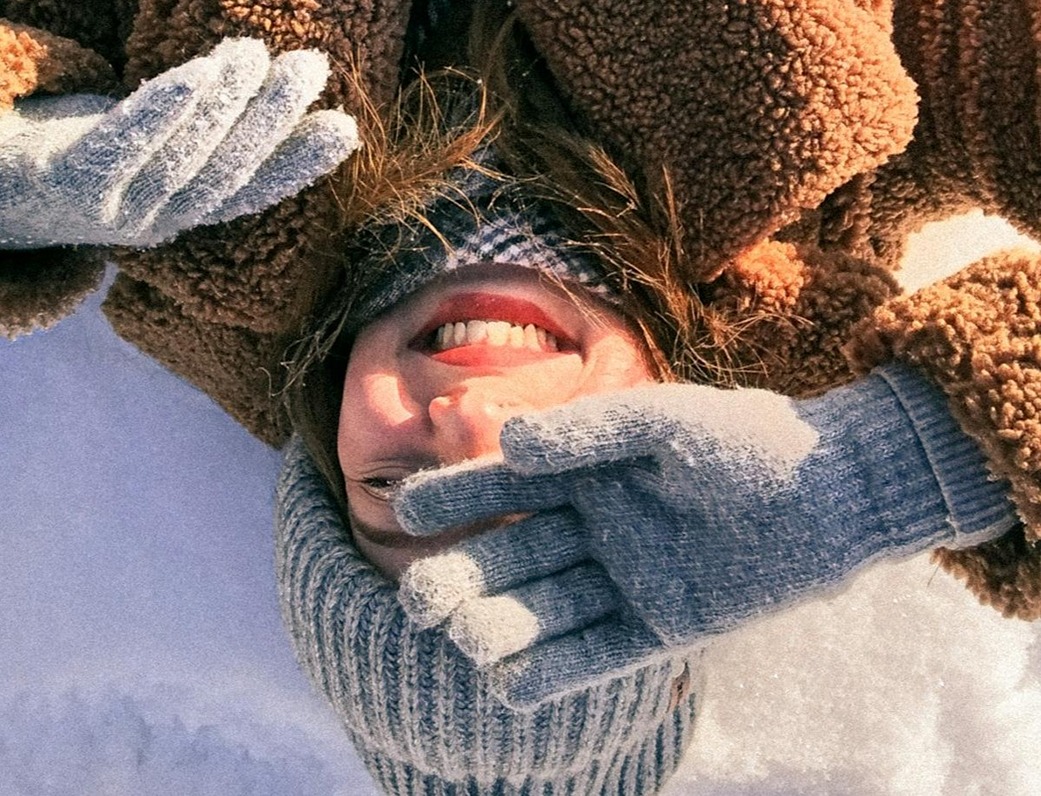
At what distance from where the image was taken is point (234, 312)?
1004 millimetres

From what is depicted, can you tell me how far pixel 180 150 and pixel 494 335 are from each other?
297 mm

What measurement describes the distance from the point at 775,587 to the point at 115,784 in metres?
0.93

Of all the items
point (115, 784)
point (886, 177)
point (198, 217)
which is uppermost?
point (886, 177)

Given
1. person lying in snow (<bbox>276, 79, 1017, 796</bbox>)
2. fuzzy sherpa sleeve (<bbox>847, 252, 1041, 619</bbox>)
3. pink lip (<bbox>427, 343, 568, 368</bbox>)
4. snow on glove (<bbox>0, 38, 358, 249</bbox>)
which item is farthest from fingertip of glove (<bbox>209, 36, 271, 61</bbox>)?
fuzzy sherpa sleeve (<bbox>847, 252, 1041, 619</bbox>)

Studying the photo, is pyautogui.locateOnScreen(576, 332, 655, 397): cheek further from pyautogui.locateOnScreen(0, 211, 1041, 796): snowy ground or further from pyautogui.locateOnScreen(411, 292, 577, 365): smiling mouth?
pyautogui.locateOnScreen(0, 211, 1041, 796): snowy ground

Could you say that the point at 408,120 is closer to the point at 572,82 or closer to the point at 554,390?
the point at 572,82

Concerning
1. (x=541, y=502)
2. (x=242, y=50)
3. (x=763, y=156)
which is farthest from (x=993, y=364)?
(x=242, y=50)

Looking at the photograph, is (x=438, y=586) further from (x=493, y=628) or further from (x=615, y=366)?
(x=615, y=366)

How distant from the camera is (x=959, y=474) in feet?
2.86

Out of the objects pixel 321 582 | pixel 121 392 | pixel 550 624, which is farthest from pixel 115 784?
pixel 550 624

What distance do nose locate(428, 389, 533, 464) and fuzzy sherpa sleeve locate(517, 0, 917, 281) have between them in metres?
0.25

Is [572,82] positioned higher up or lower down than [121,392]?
higher up

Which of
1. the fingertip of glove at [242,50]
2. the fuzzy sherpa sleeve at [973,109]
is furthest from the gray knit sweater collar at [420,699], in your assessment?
the fuzzy sherpa sleeve at [973,109]

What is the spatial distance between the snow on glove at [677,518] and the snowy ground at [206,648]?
1.72 feet
